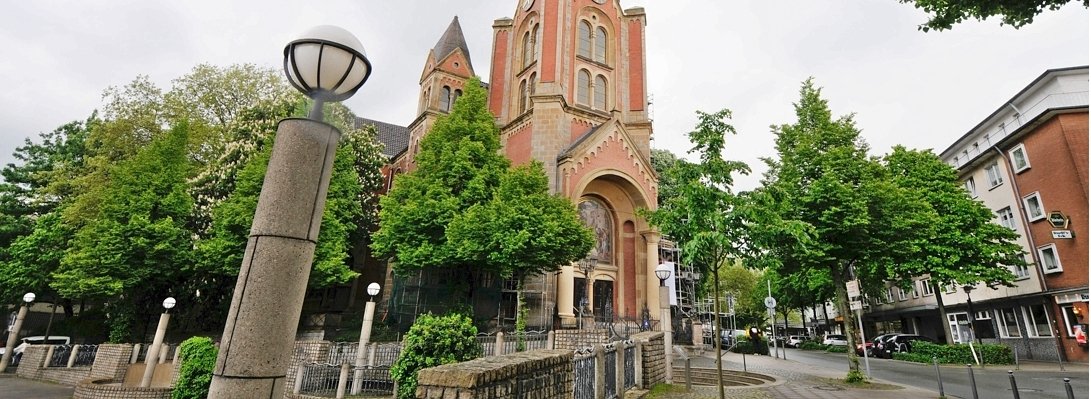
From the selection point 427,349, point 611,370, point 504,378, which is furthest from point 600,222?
point 504,378

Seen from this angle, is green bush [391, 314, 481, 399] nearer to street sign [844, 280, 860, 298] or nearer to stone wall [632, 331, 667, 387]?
stone wall [632, 331, 667, 387]

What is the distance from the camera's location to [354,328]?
20391 mm

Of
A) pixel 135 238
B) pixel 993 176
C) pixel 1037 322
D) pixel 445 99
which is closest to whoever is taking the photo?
pixel 135 238

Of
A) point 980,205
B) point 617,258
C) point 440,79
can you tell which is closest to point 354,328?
point 617,258

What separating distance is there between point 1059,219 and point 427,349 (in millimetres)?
27010

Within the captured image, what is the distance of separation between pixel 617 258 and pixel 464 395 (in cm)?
2287

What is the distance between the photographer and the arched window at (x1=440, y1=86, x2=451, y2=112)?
3247 centimetres

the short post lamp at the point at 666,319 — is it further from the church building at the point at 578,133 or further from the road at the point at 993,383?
the church building at the point at 578,133

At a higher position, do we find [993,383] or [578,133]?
[578,133]

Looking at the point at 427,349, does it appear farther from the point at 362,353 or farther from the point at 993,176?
the point at 993,176

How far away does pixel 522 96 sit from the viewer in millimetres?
28750

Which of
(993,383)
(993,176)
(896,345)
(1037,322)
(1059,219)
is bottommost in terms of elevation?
(993,383)

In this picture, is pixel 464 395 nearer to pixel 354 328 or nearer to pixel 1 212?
pixel 354 328

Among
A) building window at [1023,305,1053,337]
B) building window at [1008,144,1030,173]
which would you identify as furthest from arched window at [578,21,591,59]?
building window at [1023,305,1053,337]
